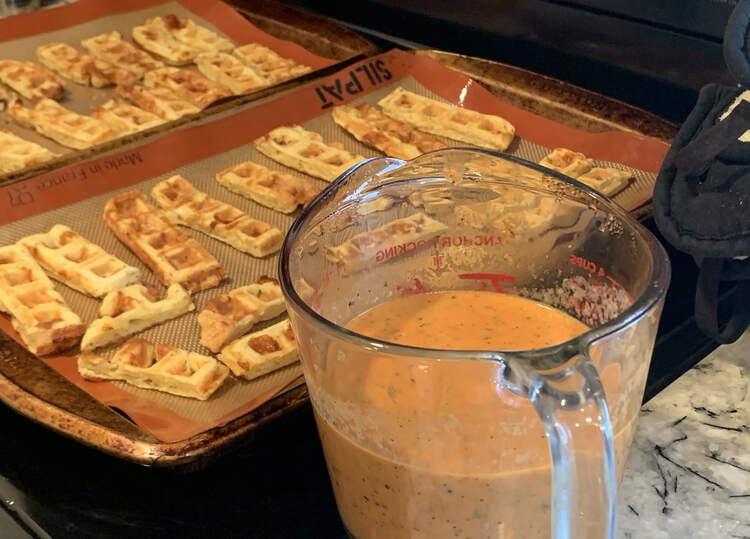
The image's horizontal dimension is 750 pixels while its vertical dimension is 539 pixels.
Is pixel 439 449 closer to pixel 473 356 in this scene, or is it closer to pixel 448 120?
pixel 473 356

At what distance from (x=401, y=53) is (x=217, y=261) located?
2.24 ft

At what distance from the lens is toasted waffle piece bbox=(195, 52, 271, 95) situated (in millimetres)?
1884

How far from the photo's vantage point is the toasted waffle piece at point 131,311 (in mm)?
1172

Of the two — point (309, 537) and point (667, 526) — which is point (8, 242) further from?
point (667, 526)

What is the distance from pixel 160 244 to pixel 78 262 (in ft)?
0.42

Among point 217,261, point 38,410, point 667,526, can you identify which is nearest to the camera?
point 667,526

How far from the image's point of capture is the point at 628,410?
25.0 inches

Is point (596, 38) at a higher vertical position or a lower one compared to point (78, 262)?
higher

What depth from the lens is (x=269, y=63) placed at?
6.40 ft

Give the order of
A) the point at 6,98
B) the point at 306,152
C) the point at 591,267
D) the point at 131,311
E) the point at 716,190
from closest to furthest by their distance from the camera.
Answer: the point at 591,267, the point at 716,190, the point at 131,311, the point at 306,152, the point at 6,98

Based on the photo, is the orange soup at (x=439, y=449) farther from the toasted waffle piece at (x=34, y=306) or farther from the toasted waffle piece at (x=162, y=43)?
the toasted waffle piece at (x=162, y=43)

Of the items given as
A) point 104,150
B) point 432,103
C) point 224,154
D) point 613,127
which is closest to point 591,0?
point 613,127

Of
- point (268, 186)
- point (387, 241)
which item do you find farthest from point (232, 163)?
point (387, 241)

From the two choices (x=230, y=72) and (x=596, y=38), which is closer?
(x=596, y=38)
